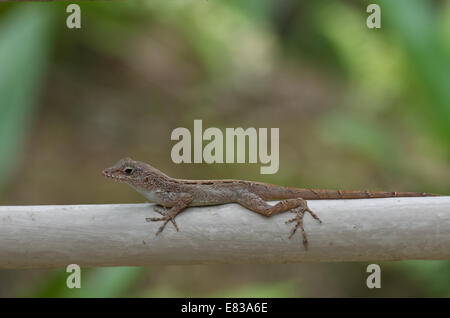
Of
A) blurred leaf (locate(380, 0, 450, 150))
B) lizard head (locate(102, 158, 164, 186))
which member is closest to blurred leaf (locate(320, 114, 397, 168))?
blurred leaf (locate(380, 0, 450, 150))

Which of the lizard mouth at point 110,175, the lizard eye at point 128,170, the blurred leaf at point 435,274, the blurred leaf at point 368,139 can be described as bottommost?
the blurred leaf at point 435,274

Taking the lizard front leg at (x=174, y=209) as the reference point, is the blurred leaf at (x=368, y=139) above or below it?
above

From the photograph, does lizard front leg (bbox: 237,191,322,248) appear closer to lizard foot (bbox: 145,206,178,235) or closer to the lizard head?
lizard foot (bbox: 145,206,178,235)

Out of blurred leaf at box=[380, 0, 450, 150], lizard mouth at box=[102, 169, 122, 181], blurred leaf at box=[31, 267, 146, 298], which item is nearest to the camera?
lizard mouth at box=[102, 169, 122, 181]

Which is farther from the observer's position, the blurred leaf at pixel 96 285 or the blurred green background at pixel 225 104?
→ the blurred green background at pixel 225 104

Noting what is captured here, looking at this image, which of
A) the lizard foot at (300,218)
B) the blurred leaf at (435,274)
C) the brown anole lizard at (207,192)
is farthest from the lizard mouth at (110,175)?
the blurred leaf at (435,274)

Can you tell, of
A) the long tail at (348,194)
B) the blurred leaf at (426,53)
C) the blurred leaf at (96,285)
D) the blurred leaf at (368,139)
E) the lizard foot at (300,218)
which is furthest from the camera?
the blurred leaf at (368,139)

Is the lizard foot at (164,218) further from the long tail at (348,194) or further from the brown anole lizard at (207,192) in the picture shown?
the long tail at (348,194)

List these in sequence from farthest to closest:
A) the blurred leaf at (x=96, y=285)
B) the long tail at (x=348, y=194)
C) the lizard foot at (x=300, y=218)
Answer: the blurred leaf at (x=96, y=285) → the long tail at (x=348, y=194) → the lizard foot at (x=300, y=218)
